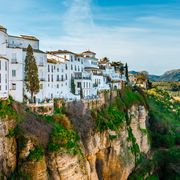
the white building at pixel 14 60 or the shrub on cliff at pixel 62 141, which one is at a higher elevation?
the white building at pixel 14 60

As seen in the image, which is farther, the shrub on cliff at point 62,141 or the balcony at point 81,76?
the balcony at point 81,76

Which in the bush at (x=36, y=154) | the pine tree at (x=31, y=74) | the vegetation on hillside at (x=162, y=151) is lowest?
the vegetation on hillside at (x=162, y=151)

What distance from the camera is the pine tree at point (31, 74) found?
3631cm

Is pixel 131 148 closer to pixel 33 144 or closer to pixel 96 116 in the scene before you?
pixel 96 116

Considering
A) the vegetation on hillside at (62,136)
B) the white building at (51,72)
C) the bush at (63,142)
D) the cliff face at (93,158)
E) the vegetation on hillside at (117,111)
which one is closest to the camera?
the cliff face at (93,158)

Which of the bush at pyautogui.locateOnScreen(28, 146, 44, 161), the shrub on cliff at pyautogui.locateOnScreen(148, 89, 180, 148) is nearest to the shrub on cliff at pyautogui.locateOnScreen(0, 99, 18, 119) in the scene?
the bush at pyautogui.locateOnScreen(28, 146, 44, 161)

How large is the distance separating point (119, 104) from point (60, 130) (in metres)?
22.8

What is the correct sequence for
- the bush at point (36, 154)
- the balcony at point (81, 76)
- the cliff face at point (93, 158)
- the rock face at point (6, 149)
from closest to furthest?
the rock face at point (6, 149)
the cliff face at point (93, 158)
the bush at point (36, 154)
the balcony at point (81, 76)

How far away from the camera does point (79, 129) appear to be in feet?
130

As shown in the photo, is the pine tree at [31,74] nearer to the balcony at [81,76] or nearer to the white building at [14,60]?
the white building at [14,60]

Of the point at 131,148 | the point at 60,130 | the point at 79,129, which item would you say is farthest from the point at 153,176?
the point at 60,130

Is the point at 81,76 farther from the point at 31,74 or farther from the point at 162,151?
the point at 162,151

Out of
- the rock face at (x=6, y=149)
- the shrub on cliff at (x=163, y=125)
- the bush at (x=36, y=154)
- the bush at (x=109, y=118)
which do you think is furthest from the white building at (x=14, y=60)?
the shrub on cliff at (x=163, y=125)

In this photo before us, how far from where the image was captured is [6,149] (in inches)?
1121
